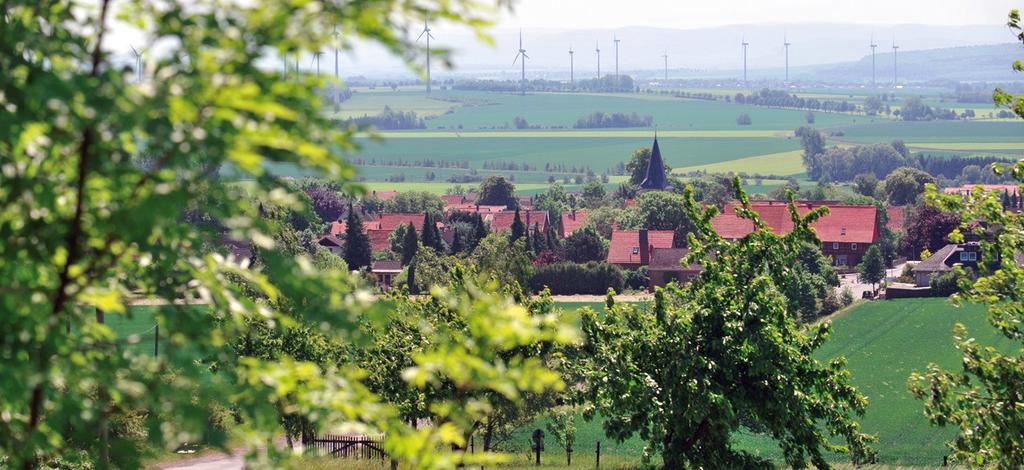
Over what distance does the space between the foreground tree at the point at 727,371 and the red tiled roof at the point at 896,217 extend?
11679 centimetres

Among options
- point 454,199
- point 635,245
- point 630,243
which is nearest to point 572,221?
point 630,243

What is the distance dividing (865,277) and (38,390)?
90298 mm

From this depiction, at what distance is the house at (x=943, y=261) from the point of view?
293 feet

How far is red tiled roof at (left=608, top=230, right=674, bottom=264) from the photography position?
10281 centimetres

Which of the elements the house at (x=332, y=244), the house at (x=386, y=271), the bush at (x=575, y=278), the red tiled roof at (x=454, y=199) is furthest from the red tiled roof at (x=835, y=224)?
the red tiled roof at (x=454, y=199)

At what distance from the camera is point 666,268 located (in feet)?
314

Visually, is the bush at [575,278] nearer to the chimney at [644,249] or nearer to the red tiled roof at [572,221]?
the chimney at [644,249]

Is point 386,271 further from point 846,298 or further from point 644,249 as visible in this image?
point 846,298

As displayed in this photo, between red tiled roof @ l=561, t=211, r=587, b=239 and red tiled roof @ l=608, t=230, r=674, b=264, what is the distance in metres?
19.2

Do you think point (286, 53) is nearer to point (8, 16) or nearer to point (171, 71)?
point (171, 71)

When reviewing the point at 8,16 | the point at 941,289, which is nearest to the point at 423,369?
the point at 8,16

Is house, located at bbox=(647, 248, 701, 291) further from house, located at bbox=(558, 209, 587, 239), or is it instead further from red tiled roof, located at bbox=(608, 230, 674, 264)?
house, located at bbox=(558, 209, 587, 239)

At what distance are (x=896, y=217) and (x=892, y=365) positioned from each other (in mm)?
76254

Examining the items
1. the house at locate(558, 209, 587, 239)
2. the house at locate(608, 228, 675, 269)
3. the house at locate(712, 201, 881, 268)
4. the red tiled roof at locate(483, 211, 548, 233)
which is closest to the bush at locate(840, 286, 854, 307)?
the house at locate(608, 228, 675, 269)
